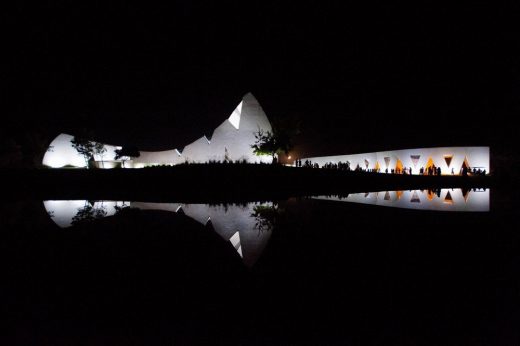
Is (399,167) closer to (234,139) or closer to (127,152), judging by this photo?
(234,139)

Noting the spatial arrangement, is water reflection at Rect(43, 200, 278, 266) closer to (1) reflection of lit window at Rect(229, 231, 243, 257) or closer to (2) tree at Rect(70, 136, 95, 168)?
(1) reflection of lit window at Rect(229, 231, 243, 257)

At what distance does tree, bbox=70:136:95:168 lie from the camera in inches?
1337

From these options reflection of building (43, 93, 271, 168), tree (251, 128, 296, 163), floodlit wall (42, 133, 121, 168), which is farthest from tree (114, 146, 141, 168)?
tree (251, 128, 296, 163)

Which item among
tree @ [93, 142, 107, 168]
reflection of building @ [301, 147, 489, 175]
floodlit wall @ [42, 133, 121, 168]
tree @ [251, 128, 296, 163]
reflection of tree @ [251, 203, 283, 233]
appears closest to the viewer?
reflection of tree @ [251, 203, 283, 233]

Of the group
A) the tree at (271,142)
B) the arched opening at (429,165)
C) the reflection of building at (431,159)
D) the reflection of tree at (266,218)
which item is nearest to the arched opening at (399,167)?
the reflection of building at (431,159)

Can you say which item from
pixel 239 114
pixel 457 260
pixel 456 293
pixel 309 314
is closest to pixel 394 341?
pixel 309 314

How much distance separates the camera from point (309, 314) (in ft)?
11.4

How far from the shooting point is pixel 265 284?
169 inches

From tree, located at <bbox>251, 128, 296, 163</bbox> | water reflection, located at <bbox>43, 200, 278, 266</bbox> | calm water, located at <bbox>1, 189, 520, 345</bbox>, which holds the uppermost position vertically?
tree, located at <bbox>251, 128, 296, 163</bbox>

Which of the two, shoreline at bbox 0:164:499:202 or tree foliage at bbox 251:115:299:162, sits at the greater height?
tree foliage at bbox 251:115:299:162

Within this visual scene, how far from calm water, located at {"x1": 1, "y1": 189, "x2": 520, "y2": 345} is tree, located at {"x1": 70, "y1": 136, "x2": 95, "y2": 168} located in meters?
28.5

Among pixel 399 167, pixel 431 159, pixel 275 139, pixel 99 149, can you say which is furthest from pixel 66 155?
pixel 431 159

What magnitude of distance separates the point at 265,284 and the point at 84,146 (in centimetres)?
3439

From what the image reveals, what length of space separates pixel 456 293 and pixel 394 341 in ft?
4.56
